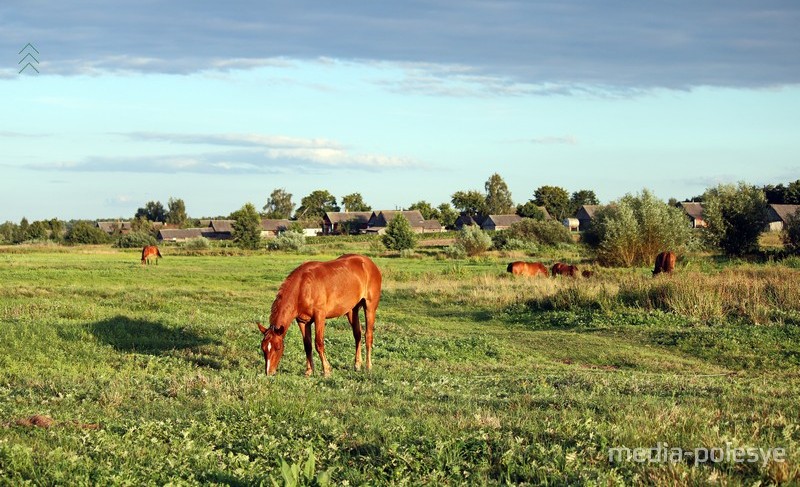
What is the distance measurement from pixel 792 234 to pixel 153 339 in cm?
5235

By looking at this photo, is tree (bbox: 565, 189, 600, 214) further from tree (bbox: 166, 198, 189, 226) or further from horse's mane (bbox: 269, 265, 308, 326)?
horse's mane (bbox: 269, 265, 308, 326)

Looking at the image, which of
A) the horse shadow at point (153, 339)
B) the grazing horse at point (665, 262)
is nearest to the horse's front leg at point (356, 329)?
the horse shadow at point (153, 339)

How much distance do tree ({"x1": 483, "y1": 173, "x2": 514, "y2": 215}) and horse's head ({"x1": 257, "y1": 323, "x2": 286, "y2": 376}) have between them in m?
152

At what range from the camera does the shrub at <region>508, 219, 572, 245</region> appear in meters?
85.0

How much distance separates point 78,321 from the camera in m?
20.1

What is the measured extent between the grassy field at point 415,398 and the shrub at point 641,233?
99.0ft

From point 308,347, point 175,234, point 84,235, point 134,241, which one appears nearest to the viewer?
point 308,347

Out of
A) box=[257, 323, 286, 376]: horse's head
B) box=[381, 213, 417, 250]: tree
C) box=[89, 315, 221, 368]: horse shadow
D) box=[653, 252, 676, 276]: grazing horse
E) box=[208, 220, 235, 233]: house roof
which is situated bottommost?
box=[89, 315, 221, 368]: horse shadow

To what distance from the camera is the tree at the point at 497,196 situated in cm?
16450

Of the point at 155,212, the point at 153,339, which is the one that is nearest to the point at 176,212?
the point at 155,212

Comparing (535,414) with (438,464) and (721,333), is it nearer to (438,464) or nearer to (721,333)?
(438,464)

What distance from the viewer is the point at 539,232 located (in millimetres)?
Result: 85500

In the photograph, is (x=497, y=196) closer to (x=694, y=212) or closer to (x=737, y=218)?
(x=694, y=212)

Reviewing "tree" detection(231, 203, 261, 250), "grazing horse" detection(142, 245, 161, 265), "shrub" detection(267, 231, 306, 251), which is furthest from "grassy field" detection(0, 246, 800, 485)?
"tree" detection(231, 203, 261, 250)
